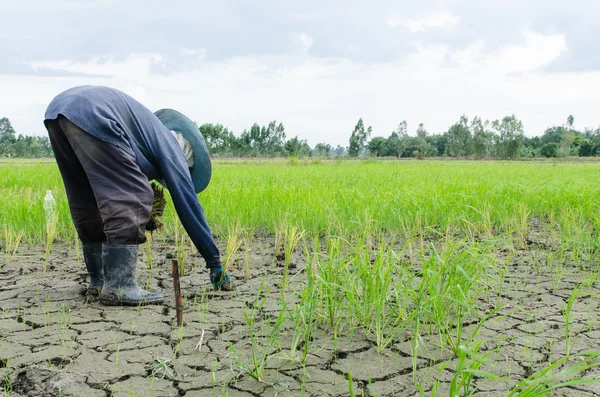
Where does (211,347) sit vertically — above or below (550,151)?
below

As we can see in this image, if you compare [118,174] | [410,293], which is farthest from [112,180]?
[410,293]

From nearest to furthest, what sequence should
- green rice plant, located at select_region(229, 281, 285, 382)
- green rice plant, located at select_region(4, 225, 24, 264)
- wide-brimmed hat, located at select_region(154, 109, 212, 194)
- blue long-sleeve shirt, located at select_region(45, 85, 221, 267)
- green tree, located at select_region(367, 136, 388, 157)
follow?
green rice plant, located at select_region(229, 281, 285, 382), blue long-sleeve shirt, located at select_region(45, 85, 221, 267), wide-brimmed hat, located at select_region(154, 109, 212, 194), green rice plant, located at select_region(4, 225, 24, 264), green tree, located at select_region(367, 136, 388, 157)

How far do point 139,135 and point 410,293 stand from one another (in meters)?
1.60

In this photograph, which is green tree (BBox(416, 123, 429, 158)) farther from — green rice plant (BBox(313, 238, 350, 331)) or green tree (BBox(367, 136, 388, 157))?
green rice plant (BBox(313, 238, 350, 331))

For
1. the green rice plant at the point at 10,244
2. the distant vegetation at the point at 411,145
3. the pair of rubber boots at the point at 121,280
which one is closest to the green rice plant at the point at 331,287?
the pair of rubber boots at the point at 121,280

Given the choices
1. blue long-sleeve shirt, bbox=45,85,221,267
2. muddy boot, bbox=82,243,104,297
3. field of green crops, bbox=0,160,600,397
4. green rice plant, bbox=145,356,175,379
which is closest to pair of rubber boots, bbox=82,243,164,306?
muddy boot, bbox=82,243,104,297

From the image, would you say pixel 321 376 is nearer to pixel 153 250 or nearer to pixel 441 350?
pixel 441 350

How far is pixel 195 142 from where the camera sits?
3109mm

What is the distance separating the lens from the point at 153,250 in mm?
4312

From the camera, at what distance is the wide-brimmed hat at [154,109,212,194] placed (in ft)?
10.2

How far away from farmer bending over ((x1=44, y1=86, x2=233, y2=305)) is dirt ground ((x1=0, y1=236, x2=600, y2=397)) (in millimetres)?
253

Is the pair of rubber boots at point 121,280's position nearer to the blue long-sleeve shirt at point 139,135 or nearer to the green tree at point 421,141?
the blue long-sleeve shirt at point 139,135

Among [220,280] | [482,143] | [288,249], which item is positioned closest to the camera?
[220,280]

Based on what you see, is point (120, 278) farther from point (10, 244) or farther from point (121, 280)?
point (10, 244)
